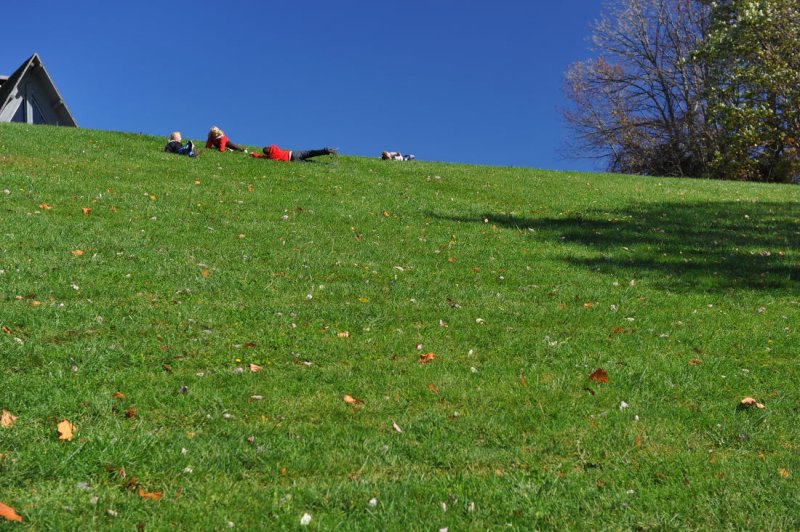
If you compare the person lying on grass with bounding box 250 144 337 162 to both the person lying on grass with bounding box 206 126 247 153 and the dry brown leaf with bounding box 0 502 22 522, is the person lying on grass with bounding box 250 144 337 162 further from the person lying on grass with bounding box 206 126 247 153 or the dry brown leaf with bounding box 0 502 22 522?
the dry brown leaf with bounding box 0 502 22 522

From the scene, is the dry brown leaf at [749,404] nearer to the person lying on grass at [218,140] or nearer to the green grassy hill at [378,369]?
the green grassy hill at [378,369]

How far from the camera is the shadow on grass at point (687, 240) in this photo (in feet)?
41.3

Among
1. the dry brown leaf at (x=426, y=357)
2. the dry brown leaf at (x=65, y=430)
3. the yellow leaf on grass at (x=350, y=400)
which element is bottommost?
the dry brown leaf at (x=65, y=430)

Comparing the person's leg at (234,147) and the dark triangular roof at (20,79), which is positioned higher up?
the dark triangular roof at (20,79)

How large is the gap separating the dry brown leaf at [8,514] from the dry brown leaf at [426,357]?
4221mm

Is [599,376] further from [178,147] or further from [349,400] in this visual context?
[178,147]

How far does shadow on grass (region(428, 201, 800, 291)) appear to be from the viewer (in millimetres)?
12580

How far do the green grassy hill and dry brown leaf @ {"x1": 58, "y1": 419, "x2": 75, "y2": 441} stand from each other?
0.11 meters

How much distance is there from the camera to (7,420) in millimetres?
5770

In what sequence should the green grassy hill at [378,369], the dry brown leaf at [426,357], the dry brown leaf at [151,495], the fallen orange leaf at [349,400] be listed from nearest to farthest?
the dry brown leaf at [151,495]
the green grassy hill at [378,369]
the fallen orange leaf at [349,400]
the dry brown leaf at [426,357]

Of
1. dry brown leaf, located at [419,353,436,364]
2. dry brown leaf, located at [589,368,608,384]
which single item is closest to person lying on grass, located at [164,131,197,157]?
dry brown leaf, located at [419,353,436,364]

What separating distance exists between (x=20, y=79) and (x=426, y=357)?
44668 millimetres

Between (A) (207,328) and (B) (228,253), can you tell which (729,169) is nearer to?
(B) (228,253)

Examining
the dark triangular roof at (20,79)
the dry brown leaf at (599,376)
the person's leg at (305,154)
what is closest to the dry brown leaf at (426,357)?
the dry brown leaf at (599,376)
